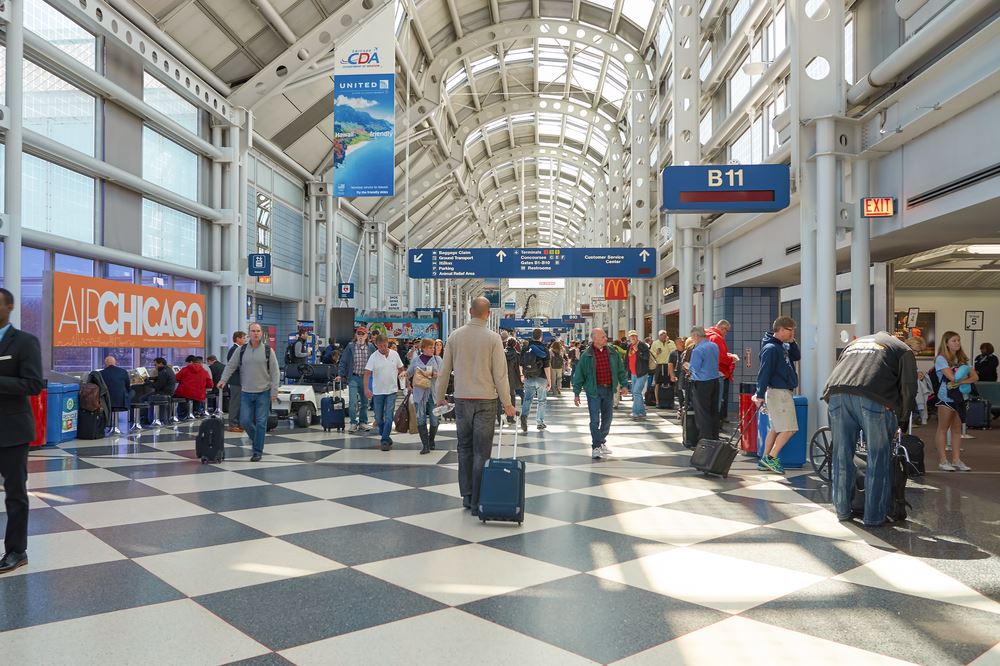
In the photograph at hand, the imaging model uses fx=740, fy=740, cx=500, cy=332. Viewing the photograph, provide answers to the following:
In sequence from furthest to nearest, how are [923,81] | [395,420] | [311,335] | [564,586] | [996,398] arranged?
[311,335]
[996,398]
[395,420]
[923,81]
[564,586]

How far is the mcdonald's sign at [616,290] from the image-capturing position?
26456 millimetres

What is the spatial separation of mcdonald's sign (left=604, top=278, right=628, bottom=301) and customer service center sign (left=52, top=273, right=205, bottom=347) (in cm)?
1499

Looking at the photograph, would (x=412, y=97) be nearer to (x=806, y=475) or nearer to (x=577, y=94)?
(x=577, y=94)

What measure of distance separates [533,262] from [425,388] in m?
14.5

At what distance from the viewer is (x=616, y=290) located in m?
26.7

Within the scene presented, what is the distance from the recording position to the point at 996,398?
48.1 ft

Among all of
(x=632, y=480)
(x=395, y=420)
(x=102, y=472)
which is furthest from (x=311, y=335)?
(x=632, y=480)

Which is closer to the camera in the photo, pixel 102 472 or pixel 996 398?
pixel 102 472

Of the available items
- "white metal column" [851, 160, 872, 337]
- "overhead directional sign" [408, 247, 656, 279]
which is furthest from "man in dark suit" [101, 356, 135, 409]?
"overhead directional sign" [408, 247, 656, 279]

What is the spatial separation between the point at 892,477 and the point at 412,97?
74.2 ft

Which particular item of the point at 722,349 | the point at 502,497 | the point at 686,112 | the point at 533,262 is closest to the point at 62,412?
the point at 502,497

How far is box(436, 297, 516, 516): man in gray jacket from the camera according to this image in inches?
228

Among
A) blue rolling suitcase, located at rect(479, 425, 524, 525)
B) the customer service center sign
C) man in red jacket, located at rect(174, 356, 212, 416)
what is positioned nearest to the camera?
blue rolling suitcase, located at rect(479, 425, 524, 525)

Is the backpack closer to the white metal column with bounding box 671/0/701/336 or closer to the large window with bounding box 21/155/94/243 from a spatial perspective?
the white metal column with bounding box 671/0/701/336
